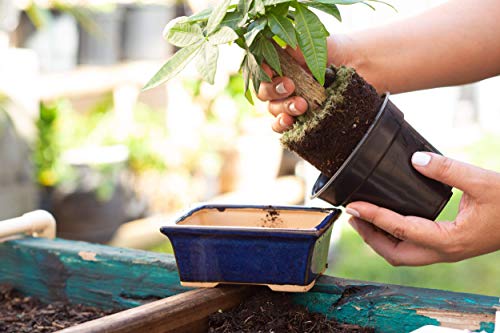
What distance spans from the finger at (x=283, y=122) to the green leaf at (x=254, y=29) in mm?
149

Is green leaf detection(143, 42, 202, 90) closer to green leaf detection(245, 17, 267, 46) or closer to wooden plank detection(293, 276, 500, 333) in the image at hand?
green leaf detection(245, 17, 267, 46)

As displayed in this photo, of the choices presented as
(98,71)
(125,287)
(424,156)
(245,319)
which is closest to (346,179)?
(424,156)

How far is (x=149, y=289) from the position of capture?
1.19 m

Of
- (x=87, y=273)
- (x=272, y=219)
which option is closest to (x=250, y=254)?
(x=272, y=219)

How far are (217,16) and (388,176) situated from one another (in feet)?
1.11

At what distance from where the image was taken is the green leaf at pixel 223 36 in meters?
0.98

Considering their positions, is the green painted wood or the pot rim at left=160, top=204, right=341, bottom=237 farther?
the green painted wood

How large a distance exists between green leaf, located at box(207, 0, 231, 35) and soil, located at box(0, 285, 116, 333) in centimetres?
49

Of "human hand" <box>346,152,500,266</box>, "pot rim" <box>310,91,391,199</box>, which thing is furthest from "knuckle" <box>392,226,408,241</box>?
"pot rim" <box>310,91,391,199</box>

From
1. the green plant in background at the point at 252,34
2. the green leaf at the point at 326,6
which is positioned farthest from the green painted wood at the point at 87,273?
the green leaf at the point at 326,6

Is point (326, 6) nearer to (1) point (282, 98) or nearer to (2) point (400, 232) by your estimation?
(1) point (282, 98)

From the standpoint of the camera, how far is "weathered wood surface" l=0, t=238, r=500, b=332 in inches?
Answer: 39.0

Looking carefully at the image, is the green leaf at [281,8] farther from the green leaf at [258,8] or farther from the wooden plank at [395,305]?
the wooden plank at [395,305]

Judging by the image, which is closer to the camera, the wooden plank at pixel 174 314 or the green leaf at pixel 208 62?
the wooden plank at pixel 174 314
